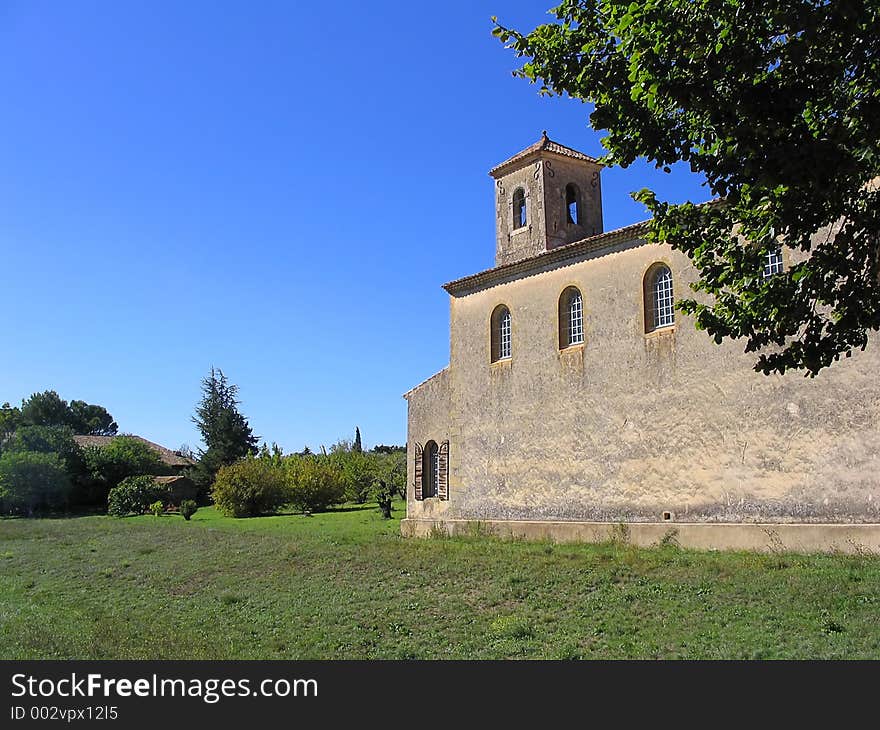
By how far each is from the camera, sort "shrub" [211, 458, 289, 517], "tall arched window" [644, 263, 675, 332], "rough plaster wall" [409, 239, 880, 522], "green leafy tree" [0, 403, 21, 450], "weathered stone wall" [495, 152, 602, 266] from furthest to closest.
Result: 1. "green leafy tree" [0, 403, 21, 450]
2. "shrub" [211, 458, 289, 517]
3. "weathered stone wall" [495, 152, 602, 266]
4. "tall arched window" [644, 263, 675, 332]
5. "rough plaster wall" [409, 239, 880, 522]

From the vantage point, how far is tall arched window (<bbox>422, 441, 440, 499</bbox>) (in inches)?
961

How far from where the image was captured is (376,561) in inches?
724

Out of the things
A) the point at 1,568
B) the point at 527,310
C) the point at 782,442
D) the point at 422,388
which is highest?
the point at 527,310

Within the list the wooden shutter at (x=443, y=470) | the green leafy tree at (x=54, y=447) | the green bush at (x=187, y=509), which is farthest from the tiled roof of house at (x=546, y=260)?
the green leafy tree at (x=54, y=447)

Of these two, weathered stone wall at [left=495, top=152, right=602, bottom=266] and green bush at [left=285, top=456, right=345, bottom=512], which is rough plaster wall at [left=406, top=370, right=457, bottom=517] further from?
green bush at [left=285, top=456, right=345, bottom=512]

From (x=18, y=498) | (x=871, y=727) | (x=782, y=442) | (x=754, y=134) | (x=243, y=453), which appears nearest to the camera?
(x=871, y=727)

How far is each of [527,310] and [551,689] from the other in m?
14.6

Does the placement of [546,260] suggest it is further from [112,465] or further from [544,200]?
[112,465]

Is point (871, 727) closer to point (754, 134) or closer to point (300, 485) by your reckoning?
point (754, 134)

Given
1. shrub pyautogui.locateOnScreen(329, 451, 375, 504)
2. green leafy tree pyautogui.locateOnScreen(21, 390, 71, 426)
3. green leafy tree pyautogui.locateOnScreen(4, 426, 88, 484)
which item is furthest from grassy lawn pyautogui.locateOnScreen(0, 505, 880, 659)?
green leafy tree pyautogui.locateOnScreen(21, 390, 71, 426)

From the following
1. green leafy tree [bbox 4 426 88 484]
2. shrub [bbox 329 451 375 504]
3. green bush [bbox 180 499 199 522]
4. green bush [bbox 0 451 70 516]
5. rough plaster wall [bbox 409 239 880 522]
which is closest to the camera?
rough plaster wall [bbox 409 239 880 522]

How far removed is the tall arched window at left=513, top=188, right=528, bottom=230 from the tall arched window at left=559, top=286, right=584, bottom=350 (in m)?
3.69

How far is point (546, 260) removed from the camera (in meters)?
21.3

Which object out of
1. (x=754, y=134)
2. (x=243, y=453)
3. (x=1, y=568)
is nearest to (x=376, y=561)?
(x=1, y=568)
